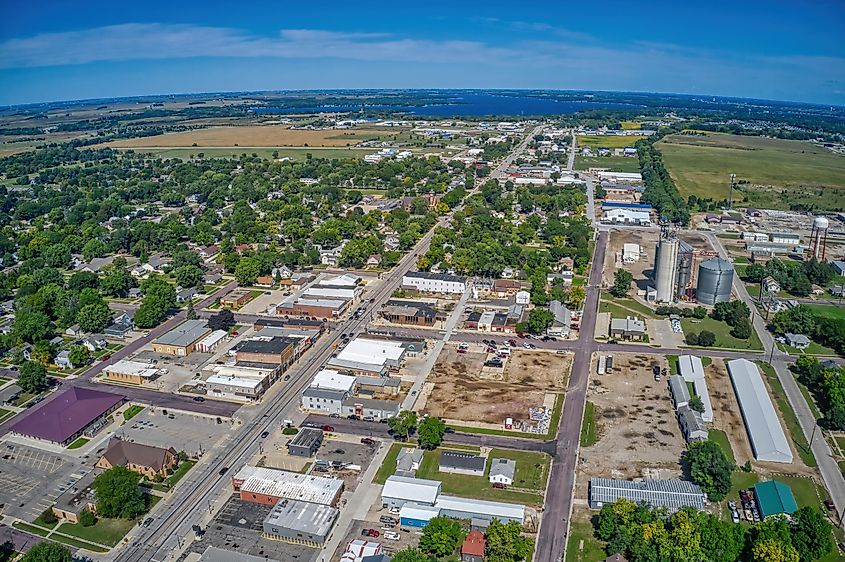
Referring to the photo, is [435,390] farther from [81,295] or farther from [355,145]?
[355,145]

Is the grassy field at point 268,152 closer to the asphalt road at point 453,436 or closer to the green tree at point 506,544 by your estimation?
the asphalt road at point 453,436

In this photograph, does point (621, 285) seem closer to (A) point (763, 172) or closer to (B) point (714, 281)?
(B) point (714, 281)

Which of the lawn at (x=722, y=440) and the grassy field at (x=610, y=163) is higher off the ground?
the grassy field at (x=610, y=163)

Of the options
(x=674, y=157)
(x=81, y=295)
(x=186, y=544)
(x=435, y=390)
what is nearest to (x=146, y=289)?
(x=81, y=295)

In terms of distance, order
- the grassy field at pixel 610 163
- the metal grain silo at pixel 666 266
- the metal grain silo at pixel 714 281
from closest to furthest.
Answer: the metal grain silo at pixel 714 281 → the metal grain silo at pixel 666 266 → the grassy field at pixel 610 163

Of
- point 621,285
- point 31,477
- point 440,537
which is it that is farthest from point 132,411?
point 621,285

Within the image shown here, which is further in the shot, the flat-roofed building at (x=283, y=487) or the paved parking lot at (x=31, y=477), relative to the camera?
the paved parking lot at (x=31, y=477)

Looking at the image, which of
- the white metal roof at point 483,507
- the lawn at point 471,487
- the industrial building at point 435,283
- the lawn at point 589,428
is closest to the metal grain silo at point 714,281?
the industrial building at point 435,283

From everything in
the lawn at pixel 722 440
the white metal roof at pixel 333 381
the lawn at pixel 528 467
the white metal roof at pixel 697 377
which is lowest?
the lawn at pixel 528 467
